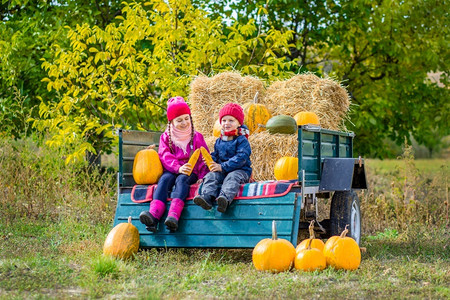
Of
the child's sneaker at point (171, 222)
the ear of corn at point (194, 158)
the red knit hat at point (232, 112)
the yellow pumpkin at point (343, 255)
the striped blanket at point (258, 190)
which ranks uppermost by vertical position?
the red knit hat at point (232, 112)

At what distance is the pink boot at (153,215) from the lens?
5.98 meters

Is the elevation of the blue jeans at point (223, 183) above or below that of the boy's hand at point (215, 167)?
below

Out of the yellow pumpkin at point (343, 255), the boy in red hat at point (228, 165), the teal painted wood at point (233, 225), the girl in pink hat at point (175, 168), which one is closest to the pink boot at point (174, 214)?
the girl in pink hat at point (175, 168)

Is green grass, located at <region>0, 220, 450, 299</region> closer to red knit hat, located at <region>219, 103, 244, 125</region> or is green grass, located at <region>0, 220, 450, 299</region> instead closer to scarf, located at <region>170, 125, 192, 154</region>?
scarf, located at <region>170, 125, 192, 154</region>

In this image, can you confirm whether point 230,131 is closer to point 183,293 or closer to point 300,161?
point 300,161

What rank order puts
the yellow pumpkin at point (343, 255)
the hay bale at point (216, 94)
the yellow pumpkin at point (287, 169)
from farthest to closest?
the hay bale at point (216, 94), the yellow pumpkin at point (287, 169), the yellow pumpkin at point (343, 255)

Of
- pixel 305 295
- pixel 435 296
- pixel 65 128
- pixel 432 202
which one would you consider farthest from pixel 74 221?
pixel 432 202

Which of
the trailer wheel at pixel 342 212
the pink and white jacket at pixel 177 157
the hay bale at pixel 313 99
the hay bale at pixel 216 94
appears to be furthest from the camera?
the hay bale at pixel 216 94

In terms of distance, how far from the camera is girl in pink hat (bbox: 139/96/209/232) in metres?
6.02

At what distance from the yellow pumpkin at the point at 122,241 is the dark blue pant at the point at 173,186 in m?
0.41

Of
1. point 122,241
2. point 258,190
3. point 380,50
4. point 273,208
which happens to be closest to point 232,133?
point 258,190

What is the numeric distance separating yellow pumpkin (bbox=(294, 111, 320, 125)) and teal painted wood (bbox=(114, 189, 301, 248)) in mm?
1726

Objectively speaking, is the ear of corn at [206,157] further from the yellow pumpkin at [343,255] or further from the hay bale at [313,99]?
the hay bale at [313,99]

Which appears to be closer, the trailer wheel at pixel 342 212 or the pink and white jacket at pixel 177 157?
the pink and white jacket at pixel 177 157
